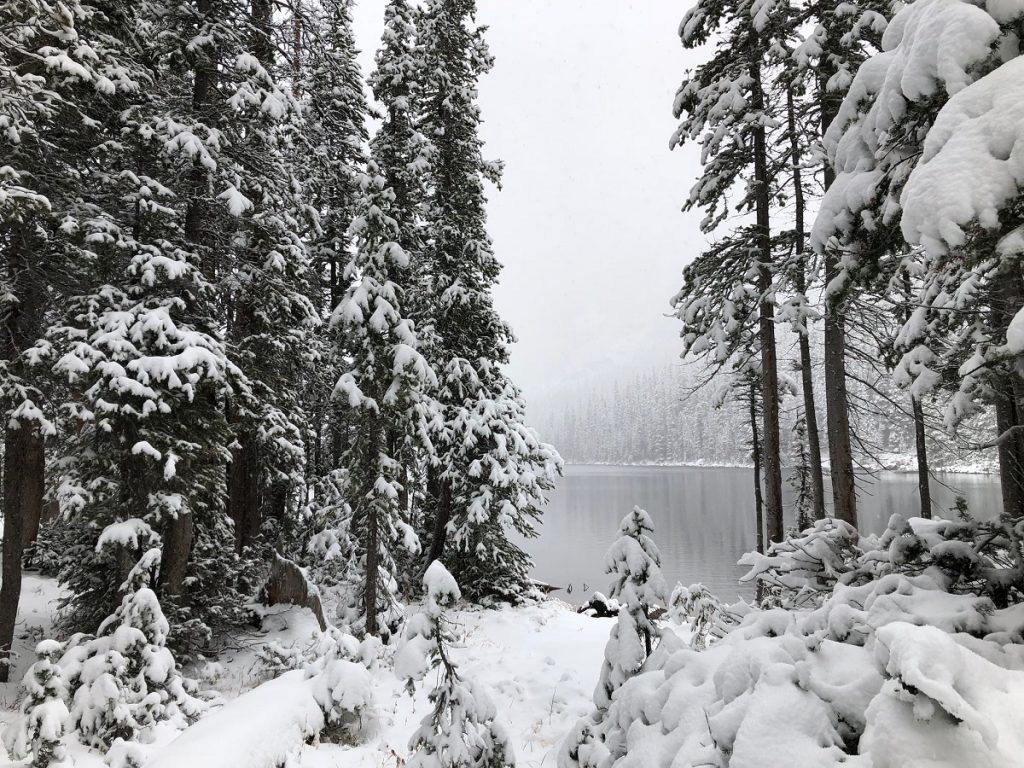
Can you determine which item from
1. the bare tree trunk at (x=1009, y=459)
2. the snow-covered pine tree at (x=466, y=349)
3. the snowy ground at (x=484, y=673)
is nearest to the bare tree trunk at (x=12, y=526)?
the snowy ground at (x=484, y=673)

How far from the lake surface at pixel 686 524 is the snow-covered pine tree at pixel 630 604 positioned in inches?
378

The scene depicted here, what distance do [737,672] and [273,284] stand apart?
10.6 meters

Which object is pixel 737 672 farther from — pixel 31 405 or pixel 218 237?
pixel 218 237

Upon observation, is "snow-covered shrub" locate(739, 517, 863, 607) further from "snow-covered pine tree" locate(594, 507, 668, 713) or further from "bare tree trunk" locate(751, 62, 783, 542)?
"bare tree trunk" locate(751, 62, 783, 542)

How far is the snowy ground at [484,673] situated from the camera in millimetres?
5625

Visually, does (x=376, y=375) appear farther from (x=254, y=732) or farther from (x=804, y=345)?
(x=804, y=345)

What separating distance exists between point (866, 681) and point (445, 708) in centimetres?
276

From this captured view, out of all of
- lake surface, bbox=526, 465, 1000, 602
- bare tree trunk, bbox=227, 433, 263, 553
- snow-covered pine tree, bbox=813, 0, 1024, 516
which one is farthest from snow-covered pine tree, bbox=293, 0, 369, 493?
snow-covered pine tree, bbox=813, 0, 1024, 516

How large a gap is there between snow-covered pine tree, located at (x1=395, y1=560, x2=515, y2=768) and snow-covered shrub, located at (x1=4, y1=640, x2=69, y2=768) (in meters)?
2.86

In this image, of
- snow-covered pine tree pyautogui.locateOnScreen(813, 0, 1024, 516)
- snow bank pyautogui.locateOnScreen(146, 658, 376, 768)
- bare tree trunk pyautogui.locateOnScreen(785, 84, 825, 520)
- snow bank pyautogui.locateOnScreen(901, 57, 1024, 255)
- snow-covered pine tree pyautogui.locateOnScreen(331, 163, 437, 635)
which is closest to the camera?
snow bank pyautogui.locateOnScreen(901, 57, 1024, 255)

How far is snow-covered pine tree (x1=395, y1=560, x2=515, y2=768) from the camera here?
360cm

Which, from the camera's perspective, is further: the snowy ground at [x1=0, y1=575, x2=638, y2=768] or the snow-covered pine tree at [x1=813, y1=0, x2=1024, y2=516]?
the snowy ground at [x1=0, y1=575, x2=638, y2=768]

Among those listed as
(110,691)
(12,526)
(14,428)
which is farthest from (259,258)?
(110,691)

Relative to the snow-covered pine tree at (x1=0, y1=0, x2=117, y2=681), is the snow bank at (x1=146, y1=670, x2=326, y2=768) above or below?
below
